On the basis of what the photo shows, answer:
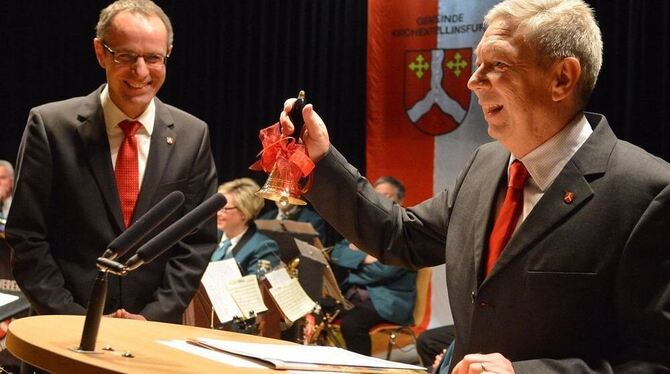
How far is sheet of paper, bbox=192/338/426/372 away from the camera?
1.66 metres

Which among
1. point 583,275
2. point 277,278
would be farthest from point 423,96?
point 583,275

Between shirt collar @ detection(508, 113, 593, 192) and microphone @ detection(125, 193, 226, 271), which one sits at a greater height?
shirt collar @ detection(508, 113, 593, 192)

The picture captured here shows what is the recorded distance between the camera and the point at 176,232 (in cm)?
168

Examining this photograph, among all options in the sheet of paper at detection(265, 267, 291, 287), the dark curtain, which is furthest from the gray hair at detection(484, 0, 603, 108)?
the dark curtain

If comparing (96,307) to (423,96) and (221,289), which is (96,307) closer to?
(221,289)

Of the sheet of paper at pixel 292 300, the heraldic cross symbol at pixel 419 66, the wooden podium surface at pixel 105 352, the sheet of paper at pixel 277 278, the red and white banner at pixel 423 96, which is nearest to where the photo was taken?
the wooden podium surface at pixel 105 352

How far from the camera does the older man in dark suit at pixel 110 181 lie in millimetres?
2844

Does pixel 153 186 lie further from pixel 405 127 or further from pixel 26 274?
pixel 405 127

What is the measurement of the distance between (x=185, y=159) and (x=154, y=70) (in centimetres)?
31

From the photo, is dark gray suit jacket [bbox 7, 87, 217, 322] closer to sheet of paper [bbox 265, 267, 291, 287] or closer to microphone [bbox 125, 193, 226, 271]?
microphone [bbox 125, 193, 226, 271]

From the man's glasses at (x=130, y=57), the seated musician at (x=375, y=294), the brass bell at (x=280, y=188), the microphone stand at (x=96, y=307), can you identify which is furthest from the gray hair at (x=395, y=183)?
the microphone stand at (x=96, y=307)

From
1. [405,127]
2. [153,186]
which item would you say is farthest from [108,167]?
[405,127]

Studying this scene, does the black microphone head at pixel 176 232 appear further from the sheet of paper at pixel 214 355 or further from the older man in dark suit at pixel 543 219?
the older man in dark suit at pixel 543 219

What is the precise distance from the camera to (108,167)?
9.55 ft
